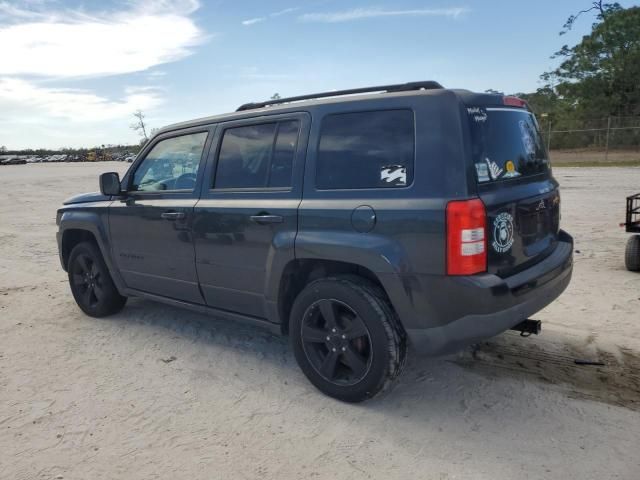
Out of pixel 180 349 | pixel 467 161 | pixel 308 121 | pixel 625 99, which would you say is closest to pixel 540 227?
pixel 467 161

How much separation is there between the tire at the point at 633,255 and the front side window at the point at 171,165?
5.06m

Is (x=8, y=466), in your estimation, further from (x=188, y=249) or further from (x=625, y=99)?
(x=625, y=99)

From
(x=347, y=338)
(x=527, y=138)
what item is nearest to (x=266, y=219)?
(x=347, y=338)

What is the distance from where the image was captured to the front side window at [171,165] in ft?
13.9

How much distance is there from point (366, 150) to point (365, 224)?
1.54 ft

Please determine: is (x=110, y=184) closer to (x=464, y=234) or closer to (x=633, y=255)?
(x=464, y=234)

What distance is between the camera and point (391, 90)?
3.35m

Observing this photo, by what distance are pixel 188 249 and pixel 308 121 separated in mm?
1470

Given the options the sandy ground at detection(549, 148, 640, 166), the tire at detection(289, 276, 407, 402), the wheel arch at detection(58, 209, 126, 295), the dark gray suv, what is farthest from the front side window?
the sandy ground at detection(549, 148, 640, 166)

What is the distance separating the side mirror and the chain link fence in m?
30.2

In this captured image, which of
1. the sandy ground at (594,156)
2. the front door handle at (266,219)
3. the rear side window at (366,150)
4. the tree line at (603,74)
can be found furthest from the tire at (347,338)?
the tree line at (603,74)

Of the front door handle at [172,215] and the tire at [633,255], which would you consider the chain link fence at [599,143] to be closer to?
the tire at [633,255]

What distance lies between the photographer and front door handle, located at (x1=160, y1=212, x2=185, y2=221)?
414 centimetres

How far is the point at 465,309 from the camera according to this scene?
113 inches
